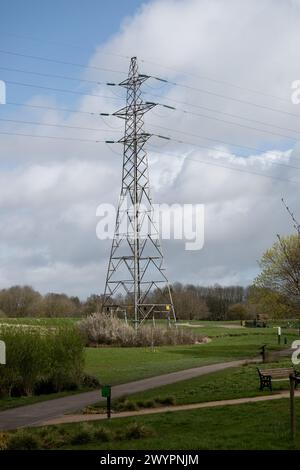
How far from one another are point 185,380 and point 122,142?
2637cm

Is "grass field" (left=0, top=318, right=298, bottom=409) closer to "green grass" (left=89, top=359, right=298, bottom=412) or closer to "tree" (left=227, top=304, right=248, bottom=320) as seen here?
"green grass" (left=89, top=359, right=298, bottom=412)

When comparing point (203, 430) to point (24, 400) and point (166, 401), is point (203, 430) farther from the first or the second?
point (24, 400)

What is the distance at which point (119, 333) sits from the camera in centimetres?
4709

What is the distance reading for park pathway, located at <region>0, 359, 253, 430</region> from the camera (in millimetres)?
15828

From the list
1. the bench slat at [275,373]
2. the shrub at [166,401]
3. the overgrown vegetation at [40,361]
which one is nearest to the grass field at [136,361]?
the overgrown vegetation at [40,361]

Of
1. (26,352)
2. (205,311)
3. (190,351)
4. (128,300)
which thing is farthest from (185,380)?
(205,311)

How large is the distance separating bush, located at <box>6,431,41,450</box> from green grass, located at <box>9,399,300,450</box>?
13.2 inches

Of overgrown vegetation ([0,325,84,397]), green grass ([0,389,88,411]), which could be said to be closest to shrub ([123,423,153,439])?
green grass ([0,389,88,411])

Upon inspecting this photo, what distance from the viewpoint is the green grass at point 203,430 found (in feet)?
35.6

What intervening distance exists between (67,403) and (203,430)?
24.9ft

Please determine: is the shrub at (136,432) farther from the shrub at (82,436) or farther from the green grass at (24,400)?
the green grass at (24,400)

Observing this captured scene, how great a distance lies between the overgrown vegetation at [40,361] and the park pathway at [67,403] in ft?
5.53

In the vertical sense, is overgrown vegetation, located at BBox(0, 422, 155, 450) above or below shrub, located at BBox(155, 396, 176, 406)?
above
